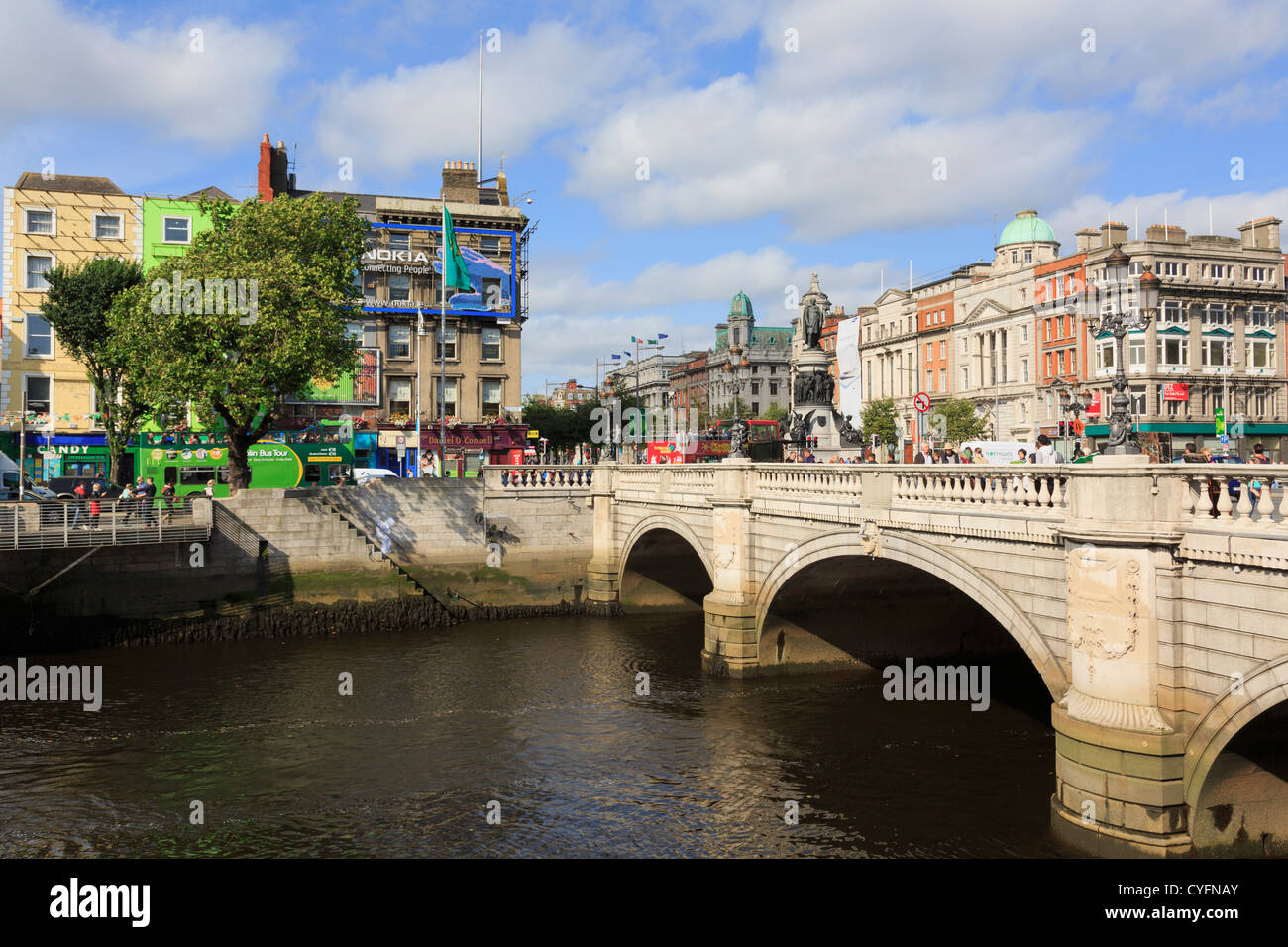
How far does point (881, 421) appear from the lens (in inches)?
3071

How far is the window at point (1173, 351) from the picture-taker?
63312 mm

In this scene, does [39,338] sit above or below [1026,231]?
below

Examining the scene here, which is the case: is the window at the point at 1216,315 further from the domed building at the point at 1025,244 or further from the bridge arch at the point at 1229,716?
the bridge arch at the point at 1229,716

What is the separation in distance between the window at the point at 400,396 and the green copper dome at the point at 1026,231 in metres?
47.3

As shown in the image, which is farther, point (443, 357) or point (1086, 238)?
point (1086, 238)

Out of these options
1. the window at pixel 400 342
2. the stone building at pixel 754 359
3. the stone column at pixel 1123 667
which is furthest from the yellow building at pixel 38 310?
the stone building at pixel 754 359

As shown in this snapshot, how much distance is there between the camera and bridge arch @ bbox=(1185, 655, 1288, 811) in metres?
12.1

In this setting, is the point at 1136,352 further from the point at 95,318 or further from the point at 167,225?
the point at 95,318

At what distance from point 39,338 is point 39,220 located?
6017mm

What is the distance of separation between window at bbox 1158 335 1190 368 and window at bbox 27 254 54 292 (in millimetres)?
64016

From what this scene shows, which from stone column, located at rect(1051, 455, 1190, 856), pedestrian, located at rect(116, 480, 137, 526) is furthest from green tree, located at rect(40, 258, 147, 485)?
stone column, located at rect(1051, 455, 1190, 856)

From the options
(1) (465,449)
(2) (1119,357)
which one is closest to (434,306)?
(1) (465,449)
